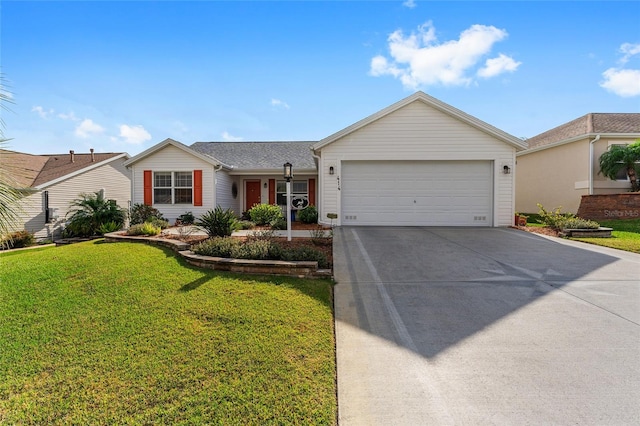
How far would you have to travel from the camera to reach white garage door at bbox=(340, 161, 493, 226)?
1128 centimetres

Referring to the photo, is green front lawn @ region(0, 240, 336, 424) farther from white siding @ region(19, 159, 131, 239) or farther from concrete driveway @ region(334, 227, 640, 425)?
white siding @ region(19, 159, 131, 239)

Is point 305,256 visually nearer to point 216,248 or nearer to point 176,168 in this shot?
point 216,248

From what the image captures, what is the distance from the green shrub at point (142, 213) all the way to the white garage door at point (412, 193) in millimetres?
7916

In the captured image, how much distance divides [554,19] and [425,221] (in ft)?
22.8

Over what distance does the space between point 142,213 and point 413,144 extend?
11092mm

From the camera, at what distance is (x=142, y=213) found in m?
12.1

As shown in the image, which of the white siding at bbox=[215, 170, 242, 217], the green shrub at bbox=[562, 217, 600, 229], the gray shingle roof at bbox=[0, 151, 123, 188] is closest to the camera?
the green shrub at bbox=[562, 217, 600, 229]

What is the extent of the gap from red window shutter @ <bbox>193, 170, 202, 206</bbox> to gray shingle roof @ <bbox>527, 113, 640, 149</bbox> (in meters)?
18.3

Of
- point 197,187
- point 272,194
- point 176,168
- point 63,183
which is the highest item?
point 176,168

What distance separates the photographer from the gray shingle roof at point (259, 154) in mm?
15498

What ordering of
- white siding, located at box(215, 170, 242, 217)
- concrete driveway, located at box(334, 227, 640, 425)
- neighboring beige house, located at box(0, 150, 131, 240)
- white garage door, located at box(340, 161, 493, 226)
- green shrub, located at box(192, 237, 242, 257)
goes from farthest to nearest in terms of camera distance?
A: neighboring beige house, located at box(0, 150, 131, 240), white siding, located at box(215, 170, 242, 217), white garage door, located at box(340, 161, 493, 226), green shrub, located at box(192, 237, 242, 257), concrete driveway, located at box(334, 227, 640, 425)

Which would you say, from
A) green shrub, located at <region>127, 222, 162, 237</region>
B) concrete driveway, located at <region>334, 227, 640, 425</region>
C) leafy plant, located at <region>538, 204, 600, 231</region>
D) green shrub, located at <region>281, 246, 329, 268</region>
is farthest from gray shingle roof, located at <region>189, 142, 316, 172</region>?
concrete driveway, located at <region>334, 227, 640, 425</region>

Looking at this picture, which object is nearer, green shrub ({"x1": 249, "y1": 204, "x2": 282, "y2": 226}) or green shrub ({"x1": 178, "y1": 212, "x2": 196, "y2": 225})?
green shrub ({"x1": 249, "y1": 204, "x2": 282, "y2": 226})

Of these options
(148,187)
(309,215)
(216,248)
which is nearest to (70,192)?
(148,187)
